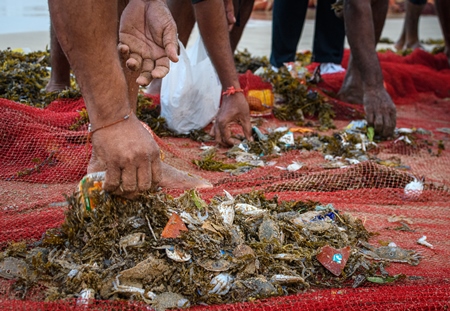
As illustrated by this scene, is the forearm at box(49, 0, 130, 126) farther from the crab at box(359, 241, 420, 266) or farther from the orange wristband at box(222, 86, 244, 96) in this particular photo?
the orange wristband at box(222, 86, 244, 96)

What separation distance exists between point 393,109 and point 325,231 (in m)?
2.12

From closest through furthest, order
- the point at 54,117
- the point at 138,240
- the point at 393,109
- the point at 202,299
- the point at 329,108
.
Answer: the point at 202,299, the point at 138,240, the point at 54,117, the point at 393,109, the point at 329,108

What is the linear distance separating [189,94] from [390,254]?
201 centimetres

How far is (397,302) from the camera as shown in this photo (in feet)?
5.67

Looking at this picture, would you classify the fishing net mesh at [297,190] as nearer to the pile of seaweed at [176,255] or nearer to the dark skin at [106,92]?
the pile of seaweed at [176,255]

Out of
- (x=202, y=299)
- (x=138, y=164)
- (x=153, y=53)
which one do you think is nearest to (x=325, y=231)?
(x=202, y=299)

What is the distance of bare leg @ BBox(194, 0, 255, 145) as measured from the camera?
338 centimetres

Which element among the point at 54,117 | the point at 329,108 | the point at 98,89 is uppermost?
the point at 98,89

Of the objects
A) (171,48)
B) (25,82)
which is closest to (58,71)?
(25,82)

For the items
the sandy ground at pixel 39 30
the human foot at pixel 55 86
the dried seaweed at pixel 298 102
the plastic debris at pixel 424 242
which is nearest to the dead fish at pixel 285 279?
the plastic debris at pixel 424 242

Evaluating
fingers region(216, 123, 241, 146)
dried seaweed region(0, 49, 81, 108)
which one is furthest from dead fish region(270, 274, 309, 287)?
dried seaweed region(0, 49, 81, 108)

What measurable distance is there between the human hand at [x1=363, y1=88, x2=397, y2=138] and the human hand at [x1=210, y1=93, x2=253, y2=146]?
39.7 inches

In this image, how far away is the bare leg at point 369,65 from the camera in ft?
13.0

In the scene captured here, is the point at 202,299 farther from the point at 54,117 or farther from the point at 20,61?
the point at 20,61
